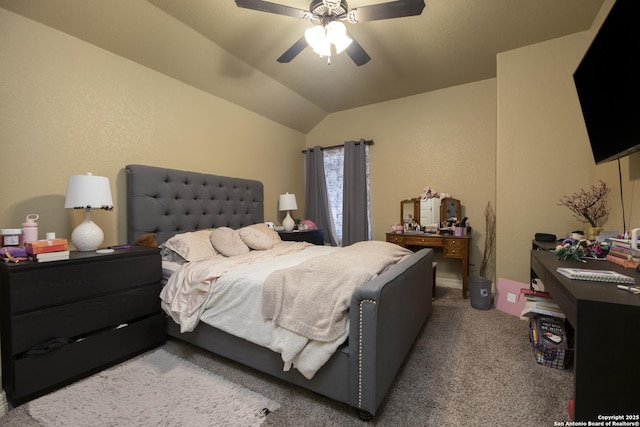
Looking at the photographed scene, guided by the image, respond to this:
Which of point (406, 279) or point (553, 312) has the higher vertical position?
point (406, 279)

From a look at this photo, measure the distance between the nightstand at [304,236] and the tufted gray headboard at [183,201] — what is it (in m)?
0.42

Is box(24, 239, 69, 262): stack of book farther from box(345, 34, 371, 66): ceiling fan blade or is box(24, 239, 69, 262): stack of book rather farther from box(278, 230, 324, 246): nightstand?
box(345, 34, 371, 66): ceiling fan blade

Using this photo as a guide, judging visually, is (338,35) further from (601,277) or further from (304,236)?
(304,236)

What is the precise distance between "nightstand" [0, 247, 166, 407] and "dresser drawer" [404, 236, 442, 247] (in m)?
2.64

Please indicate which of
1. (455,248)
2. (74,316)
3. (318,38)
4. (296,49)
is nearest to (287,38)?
(296,49)

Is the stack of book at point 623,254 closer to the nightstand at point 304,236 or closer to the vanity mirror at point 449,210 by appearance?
the vanity mirror at point 449,210

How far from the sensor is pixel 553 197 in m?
2.53

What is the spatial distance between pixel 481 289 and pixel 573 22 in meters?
2.48

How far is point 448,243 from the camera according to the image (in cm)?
304

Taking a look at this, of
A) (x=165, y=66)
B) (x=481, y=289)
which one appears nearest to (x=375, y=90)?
(x=165, y=66)

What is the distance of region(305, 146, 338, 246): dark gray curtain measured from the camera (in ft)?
13.6

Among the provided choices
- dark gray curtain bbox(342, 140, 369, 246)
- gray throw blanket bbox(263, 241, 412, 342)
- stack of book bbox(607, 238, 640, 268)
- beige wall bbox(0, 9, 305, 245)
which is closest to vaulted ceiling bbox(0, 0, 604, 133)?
beige wall bbox(0, 9, 305, 245)

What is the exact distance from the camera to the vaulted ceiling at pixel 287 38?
1.99 m

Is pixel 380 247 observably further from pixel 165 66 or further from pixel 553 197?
pixel 165 66
